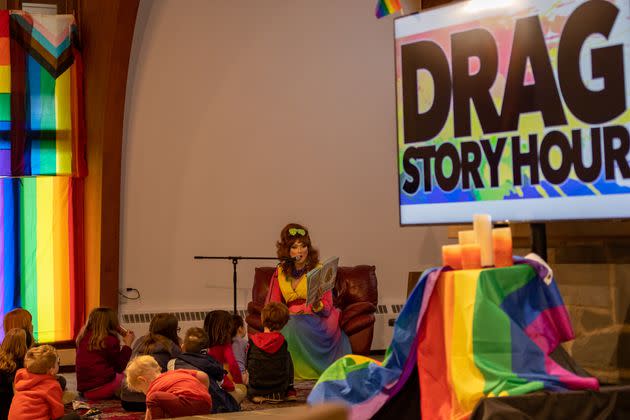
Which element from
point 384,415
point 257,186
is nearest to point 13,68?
point 257,186

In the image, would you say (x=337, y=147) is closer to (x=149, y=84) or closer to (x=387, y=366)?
(x=149, y=84)

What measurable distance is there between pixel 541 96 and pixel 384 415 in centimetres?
132

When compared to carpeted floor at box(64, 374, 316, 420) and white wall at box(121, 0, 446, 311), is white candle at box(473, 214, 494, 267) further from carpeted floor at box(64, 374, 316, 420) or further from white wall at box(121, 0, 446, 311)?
white wall at box(121, 0, 446, 311)

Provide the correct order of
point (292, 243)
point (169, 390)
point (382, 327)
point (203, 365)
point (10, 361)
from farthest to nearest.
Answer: point (382, 327) < point (292, 243) < point (10, 361) < point (203, 365) < point (169, 390)

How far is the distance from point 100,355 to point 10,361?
50.3 inches

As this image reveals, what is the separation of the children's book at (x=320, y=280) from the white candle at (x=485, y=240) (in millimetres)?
3412

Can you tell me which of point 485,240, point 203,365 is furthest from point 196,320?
point 485,240

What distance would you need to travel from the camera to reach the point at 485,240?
124 inches

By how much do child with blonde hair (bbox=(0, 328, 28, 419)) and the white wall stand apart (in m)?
2.91

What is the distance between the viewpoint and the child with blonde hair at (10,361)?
17.0ft

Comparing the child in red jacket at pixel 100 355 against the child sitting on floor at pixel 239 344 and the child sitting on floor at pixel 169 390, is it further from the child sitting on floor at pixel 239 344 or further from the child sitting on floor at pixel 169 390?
the child sitting on floor at pixel 169 390

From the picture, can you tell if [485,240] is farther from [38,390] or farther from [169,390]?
[38,390]

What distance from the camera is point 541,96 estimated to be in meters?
3.63

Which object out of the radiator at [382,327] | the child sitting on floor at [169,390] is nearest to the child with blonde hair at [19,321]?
the child sitting on floor at [169,390]
